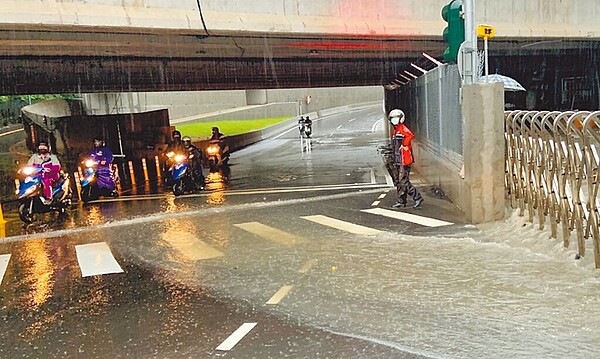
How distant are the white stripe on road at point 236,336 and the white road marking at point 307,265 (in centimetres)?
179

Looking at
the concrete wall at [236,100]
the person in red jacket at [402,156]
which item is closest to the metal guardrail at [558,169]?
the person in red jacket at [402,156]

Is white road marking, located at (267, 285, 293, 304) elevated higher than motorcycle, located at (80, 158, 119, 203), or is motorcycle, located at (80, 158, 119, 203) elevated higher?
motorcycle, located at (80, 158, 119, 203)

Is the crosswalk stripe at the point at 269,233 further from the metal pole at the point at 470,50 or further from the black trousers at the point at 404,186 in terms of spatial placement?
the metal pole at the point at 470,50

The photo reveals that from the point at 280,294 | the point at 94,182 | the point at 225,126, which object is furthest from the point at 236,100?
the point at 280,294

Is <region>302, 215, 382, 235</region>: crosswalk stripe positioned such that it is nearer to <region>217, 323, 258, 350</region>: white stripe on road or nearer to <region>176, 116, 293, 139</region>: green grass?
<region>217, 323, 258, 350</region>: white stripe on road

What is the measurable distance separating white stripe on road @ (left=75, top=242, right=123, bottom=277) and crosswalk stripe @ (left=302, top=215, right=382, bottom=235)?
3.52m

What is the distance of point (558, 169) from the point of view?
7469 millimetres

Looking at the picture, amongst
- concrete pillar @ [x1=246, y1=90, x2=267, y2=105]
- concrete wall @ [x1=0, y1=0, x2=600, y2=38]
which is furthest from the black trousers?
concrete pillar @ [x1=246, y1=90, x2=267, y2=105]

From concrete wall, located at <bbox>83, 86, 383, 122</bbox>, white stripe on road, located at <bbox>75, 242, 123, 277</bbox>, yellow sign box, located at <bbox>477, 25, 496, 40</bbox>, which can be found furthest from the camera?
concrete wall, located at <bbox>83, 86, 383, 122</bbox>

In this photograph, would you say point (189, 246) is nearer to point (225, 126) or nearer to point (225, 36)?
point (225, 36)

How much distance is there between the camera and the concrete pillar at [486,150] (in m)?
9.39

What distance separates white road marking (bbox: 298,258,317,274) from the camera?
7287 mm

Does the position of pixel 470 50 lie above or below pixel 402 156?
above

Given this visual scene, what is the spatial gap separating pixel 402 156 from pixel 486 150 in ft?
6.29
